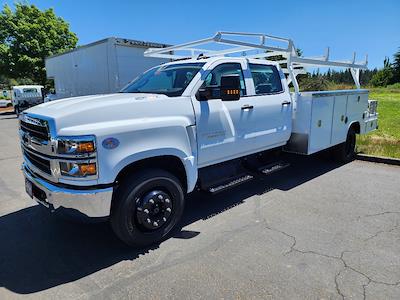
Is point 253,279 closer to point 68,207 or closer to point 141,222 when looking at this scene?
point 141,222

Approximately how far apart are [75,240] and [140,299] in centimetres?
145

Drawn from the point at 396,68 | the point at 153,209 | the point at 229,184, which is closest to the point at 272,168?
the point at 229,184

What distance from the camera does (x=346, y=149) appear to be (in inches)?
272

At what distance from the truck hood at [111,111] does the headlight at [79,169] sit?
0.31m

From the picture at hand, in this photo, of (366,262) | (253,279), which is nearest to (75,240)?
(253,279)

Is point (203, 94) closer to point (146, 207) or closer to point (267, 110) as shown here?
point (267, 110)

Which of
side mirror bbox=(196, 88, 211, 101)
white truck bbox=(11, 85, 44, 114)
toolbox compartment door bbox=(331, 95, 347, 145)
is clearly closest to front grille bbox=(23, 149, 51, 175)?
side mirror bbox=(196, 88, 211, 101)

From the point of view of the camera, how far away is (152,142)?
10.8 ft

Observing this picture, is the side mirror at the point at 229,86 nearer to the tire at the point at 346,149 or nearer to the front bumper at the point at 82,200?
the front bumper at the point at 82,200

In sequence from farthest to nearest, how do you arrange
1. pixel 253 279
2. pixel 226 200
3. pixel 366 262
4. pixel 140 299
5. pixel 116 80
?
pixel 116 80 → pixel 226 200 → pixel 366 262 → pixel 253 279 → pixel 140 299

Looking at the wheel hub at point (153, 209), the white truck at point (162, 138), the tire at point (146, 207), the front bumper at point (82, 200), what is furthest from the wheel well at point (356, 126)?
the front bumper at point (82, 200)

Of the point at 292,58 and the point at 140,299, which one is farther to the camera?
the point at 292,58

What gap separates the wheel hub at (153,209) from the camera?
336 centimetres

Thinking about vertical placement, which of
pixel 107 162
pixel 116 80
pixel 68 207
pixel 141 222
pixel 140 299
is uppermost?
pixel 116 80
